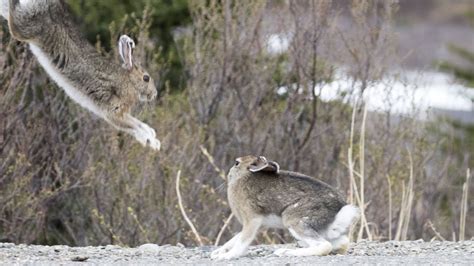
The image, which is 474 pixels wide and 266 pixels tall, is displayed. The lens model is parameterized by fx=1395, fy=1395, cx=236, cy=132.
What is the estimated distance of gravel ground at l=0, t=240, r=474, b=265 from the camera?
947 cm

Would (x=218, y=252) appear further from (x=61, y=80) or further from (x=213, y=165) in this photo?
(x=213, y=165)

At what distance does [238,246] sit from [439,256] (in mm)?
1423

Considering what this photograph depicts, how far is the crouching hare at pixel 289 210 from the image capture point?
9883mm

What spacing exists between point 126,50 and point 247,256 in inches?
81.7

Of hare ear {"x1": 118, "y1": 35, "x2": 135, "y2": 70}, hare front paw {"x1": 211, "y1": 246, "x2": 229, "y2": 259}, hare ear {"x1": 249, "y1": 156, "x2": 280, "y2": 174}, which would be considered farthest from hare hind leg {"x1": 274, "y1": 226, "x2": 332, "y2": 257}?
hare ear {"x1": 118, "y1": 35, "x2": 135, "y2": 70}

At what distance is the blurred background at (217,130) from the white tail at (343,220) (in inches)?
116

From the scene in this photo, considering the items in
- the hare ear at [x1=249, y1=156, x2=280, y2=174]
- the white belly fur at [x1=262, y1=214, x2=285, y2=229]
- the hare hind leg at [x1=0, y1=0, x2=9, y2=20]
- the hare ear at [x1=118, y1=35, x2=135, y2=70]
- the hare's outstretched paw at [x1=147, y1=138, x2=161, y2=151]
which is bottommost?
the white belly fur at [x1=262, y1=214, x2=285, y2=229]

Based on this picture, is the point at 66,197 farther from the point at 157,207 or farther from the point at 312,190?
the point at 312,190

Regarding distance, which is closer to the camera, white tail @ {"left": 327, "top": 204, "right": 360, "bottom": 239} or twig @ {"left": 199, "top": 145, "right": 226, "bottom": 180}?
white tail @ {"left": 327, "top": 204, "right": 360, "bottom": 239}

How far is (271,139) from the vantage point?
1486 centimetres

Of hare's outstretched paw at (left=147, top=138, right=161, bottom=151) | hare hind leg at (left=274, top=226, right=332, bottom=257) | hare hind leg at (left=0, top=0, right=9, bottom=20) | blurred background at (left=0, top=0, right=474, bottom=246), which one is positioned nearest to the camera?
hare hind leg at (left=274, top=226, right=332, bottom=257)

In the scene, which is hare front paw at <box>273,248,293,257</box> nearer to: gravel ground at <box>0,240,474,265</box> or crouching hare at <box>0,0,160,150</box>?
gravel ground at <box>0,240,474,265</box>

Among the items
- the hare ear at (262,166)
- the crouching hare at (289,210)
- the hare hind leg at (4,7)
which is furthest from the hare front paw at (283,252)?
the hare hind leg at (4,7)

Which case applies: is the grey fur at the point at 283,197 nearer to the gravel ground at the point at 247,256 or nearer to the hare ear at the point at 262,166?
the hare ear at the point at 262,166
